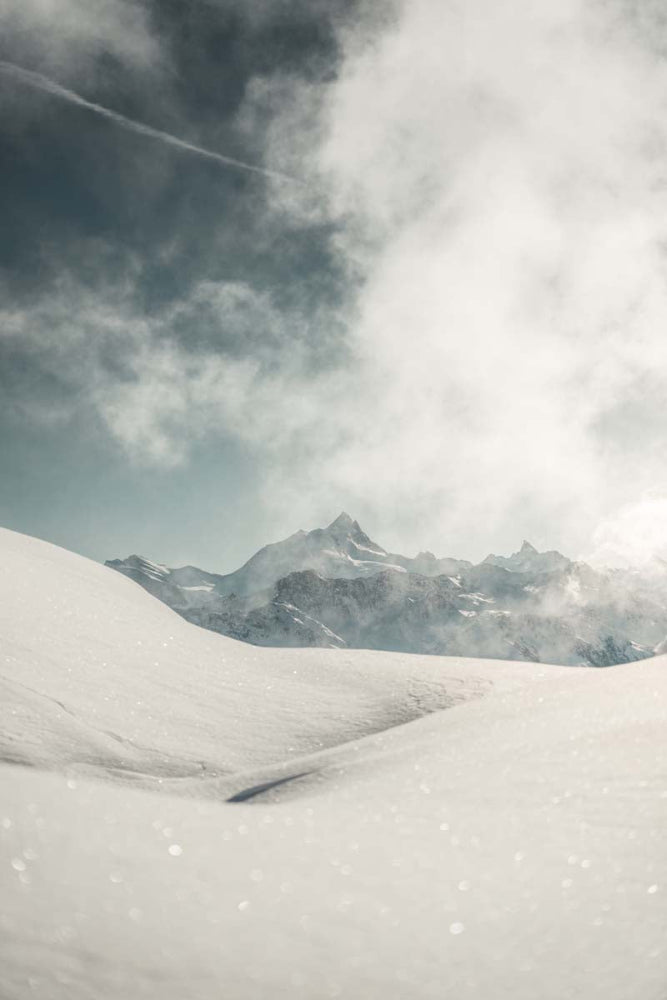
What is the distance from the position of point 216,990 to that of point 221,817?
1238mm

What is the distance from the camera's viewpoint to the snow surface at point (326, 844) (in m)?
1.80

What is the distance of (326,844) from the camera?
264cm

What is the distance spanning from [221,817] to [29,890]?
41.9 inches

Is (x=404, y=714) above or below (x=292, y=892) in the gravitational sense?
above

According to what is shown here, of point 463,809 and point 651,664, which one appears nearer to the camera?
point 463,809

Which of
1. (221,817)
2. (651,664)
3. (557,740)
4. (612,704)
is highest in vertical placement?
(651,664)

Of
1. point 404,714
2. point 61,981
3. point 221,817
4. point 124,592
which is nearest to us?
point 61,981

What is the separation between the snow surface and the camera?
180cm

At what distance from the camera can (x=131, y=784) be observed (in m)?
4.31

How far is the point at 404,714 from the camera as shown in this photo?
19.9 feet

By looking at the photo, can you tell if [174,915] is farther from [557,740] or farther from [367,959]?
[557,740]

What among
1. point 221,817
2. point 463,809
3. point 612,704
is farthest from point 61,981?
point 612,704

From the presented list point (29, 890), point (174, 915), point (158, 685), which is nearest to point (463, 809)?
point (174, 915)

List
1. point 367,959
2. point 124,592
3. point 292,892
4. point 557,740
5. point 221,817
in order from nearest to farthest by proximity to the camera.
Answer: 1. point 367,959
2. point 292,892
3. point 221,817
4. point 557,740
5. point 124,592
